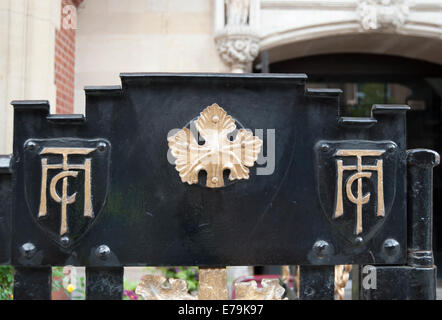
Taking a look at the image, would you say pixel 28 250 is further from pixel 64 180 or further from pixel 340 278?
pixel 340 278

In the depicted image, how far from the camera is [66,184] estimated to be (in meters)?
1.21

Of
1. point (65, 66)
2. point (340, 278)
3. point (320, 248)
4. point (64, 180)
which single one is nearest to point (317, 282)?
point (320, 248)

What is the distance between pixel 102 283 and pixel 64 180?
276 millimetres

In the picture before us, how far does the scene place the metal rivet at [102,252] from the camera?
121cm

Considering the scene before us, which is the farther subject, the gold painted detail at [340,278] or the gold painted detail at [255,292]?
the gold painted detail at [340,278]

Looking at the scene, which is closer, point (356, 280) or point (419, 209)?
point (419, 209)

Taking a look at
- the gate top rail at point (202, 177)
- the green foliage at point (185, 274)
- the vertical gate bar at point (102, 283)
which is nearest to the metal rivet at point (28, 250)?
the gate top rail at point (202, 177)

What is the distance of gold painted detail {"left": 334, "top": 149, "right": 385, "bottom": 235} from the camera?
1.24 m

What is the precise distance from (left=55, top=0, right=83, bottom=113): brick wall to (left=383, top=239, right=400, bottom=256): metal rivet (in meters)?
3.58

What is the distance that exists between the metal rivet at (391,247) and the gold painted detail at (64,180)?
29.1 inches

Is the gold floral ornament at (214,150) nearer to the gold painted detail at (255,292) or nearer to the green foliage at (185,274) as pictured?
the gold painted detail at (255,292)

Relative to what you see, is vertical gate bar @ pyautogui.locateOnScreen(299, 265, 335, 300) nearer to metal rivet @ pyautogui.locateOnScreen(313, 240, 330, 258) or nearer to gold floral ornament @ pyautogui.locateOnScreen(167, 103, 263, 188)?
metal rivet @ pyautogui.locateOnScreen(313, 240, 330, 258)

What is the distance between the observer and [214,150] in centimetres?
123

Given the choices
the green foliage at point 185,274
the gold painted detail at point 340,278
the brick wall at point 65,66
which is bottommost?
the green foliage at point 185,274
